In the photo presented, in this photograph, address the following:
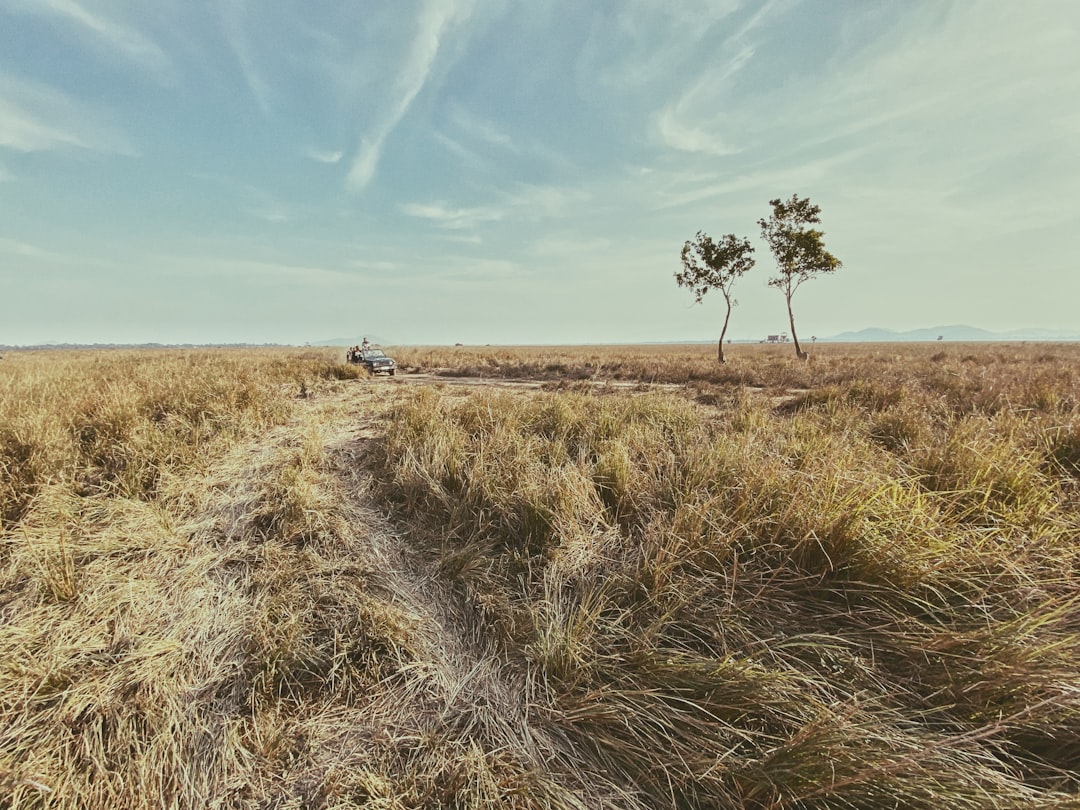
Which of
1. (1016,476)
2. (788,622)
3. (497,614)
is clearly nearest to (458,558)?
(497,614)

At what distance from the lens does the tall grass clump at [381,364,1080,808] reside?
163 cm

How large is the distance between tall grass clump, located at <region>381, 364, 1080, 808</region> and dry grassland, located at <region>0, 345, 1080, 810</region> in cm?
2

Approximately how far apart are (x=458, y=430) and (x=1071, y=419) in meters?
7.44

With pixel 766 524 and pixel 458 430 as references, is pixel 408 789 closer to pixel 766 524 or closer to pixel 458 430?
pixel 766 524

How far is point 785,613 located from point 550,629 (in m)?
1.45

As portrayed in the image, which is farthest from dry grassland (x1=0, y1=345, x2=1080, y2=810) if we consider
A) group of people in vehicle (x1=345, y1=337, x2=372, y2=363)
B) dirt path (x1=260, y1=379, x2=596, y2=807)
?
group of people in vehicle (x1=345, y1=337, x2=372, y2=363)

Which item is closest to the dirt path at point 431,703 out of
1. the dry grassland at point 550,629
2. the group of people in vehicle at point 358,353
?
the dry grassland at point 550,629

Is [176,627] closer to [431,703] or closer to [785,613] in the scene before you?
[431,703]

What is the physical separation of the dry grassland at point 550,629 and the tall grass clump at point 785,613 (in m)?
0.02

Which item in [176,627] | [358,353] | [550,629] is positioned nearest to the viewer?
[550,629]

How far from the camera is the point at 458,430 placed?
5469 mm

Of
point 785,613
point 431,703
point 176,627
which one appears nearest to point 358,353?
point 176,627

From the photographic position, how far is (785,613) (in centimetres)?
235

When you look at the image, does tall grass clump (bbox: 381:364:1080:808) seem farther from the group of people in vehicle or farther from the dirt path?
the group of people in vehicle
